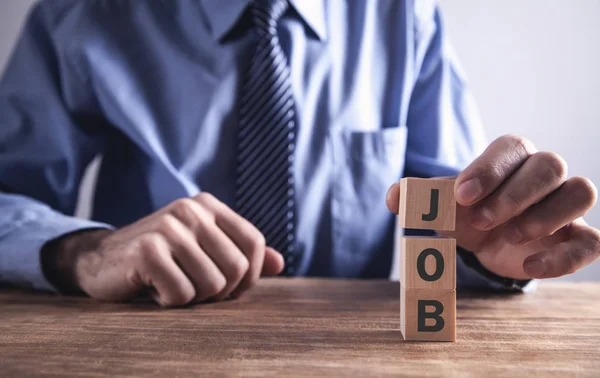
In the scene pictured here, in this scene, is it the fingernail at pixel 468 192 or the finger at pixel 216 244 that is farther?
the finger at pixel 216 244

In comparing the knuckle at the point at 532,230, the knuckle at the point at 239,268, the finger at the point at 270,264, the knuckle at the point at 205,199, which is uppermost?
the knuckle at the point at 205,199

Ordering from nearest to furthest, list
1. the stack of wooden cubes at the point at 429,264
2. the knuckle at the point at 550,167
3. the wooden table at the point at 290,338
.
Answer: the wooden table at the point at 290,338
the stack of wooden cubes at the point at 429,264
the knuckle at the point at 550,167

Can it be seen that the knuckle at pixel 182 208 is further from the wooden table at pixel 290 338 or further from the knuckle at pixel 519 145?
the knuckle at pixel 519 145

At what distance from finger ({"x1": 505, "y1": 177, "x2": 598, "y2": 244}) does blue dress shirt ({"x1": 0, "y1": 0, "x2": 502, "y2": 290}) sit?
1.49 ft

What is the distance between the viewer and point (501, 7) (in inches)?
92.7

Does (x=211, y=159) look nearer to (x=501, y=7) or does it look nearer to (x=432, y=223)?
(x=432, y=223)

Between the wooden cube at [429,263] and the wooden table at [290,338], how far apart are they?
62 mm

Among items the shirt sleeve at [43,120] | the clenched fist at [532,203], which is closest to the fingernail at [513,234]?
the clenched fist at [532,203]

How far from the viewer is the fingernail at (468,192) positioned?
0.56m

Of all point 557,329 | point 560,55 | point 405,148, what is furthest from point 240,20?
point 560,55

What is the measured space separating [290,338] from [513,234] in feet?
1.14

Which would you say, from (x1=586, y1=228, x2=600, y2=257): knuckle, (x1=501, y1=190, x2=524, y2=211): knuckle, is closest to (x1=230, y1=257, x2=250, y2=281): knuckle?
(x1=501, y1=190, x2=524, y2=211): knuckle

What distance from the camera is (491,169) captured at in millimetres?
628

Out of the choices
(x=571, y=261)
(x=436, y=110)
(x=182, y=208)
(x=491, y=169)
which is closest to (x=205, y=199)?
(x=182, y=208)
